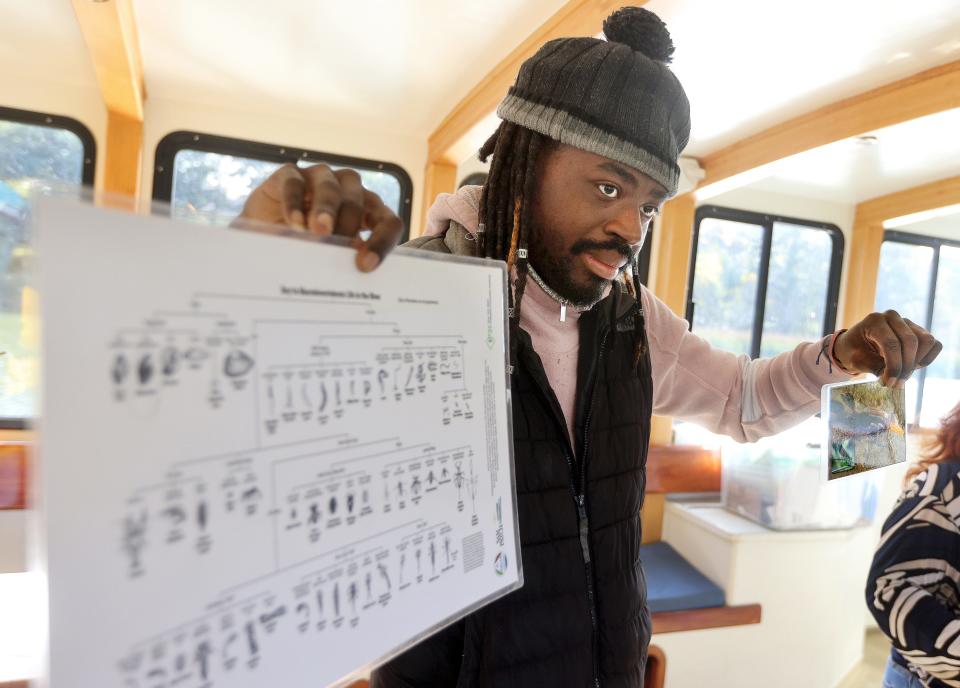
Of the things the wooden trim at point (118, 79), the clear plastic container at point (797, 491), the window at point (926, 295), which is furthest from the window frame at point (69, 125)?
the window at point (926, 295)

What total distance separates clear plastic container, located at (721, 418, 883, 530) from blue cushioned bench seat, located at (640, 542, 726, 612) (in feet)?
1.58

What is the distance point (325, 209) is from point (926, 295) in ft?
20.0

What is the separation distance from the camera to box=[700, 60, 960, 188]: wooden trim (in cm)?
230

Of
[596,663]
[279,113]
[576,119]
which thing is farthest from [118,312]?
[279,113]

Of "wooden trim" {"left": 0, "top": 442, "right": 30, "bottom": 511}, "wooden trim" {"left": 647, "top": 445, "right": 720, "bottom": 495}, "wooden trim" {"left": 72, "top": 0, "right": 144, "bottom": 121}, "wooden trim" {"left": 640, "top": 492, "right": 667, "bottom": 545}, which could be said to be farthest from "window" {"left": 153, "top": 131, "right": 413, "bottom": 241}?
"wooden trim" {"left": 640, "top": 492, "right": 667, "bottom": 545}

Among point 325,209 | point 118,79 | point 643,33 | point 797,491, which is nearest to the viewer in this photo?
point 325,209

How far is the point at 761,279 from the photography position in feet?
15.1

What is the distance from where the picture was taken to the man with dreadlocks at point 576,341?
971 mm

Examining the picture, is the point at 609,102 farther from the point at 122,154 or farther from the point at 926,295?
A: the point at 926,295

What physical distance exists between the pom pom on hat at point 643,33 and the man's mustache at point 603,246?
0.38 meters

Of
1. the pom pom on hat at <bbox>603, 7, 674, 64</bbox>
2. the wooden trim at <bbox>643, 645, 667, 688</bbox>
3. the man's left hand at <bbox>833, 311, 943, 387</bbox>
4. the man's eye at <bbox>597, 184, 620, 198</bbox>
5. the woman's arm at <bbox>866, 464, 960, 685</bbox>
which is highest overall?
the pom pom on hat at <bbox>603, 7, 674, 64</bbox>

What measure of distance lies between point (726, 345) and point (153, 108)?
4240mm

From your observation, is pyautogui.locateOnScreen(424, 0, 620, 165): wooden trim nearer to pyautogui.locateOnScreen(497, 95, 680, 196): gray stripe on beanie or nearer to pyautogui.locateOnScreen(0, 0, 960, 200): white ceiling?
pyautogui.locateOnScreen(0, 0, 960, 200): white ceiling

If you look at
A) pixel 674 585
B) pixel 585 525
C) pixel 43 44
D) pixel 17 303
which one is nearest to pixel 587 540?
pixel 585 525
